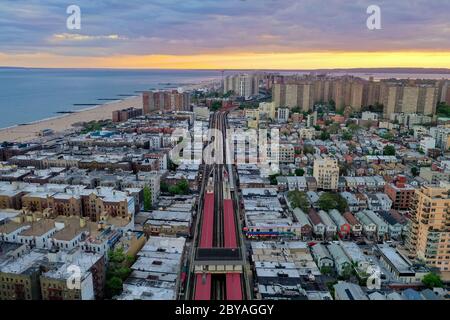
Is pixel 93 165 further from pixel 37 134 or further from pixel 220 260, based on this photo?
pixel 37 134

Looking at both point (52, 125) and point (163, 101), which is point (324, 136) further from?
point (52, 125)

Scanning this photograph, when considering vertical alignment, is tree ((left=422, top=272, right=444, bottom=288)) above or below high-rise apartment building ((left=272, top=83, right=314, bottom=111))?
below

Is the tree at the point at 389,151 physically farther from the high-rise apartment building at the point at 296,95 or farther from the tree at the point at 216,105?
the tree at the point at 216,105

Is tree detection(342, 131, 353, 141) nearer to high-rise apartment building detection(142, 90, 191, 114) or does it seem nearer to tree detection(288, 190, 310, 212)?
tree detection(288, 190, 310, 212)

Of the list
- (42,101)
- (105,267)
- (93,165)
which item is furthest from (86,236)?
(42,101)

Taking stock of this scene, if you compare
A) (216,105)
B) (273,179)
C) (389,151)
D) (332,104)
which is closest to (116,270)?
(273,179)

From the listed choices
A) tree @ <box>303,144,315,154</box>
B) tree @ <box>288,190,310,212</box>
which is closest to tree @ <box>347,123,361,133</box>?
tree @ <box>303,144,315,154</box>
